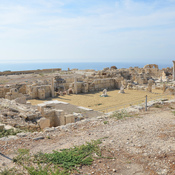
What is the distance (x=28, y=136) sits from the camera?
7.00 metres

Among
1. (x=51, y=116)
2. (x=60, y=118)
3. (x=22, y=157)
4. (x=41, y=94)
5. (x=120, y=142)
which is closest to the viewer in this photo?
(x=22, y=157)

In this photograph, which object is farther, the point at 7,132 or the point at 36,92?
the point at 36,92

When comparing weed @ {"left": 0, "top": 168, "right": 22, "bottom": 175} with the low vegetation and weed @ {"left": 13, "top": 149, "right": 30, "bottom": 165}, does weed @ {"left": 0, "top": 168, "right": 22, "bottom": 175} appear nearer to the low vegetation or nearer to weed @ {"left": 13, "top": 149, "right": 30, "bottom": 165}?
the low vegetation

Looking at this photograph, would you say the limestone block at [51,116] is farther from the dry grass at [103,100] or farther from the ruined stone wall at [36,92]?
the ruined stone wall at [36,92]

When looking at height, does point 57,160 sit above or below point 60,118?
above

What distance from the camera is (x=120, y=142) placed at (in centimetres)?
621

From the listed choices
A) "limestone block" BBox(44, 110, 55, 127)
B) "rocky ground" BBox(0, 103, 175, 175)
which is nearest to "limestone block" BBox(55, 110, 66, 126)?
"limestone block" BBox(44, 110, 55, 127)

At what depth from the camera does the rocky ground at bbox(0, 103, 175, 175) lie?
481 centimetres

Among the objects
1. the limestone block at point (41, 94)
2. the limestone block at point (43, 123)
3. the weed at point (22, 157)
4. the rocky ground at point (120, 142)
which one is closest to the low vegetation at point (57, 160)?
the weed at point (22, 157)

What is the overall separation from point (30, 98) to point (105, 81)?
1028 cm

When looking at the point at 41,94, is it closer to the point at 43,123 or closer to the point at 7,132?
the point at 43,123

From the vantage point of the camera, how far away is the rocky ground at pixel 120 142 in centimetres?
481

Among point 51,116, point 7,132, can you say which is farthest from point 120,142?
point 51,116

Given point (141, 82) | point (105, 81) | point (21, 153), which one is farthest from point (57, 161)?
point (141, 82)
